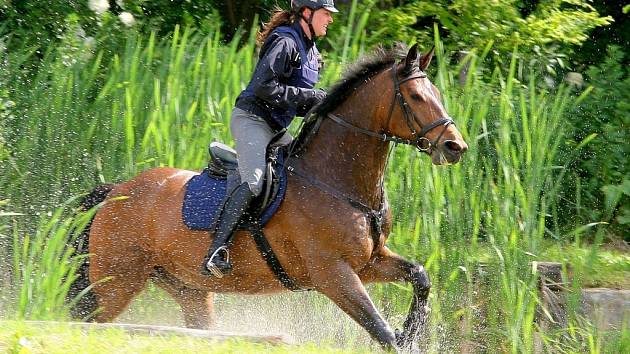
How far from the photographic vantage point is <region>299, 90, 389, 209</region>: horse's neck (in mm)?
6695

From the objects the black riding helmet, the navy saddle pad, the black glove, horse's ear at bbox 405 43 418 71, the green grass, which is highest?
the black riding helmet

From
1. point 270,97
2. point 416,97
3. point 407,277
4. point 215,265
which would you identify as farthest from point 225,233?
point 416,97

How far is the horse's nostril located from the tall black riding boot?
1.32 metres

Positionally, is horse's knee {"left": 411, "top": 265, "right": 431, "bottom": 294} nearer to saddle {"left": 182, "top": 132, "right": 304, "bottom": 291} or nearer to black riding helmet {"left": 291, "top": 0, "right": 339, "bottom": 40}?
saddle {"left": 182, "top": 132, "right": 304, "bottom": 291}

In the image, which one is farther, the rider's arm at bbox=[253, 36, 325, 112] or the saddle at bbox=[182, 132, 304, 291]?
the saddle at bbox=[182, 132, 304, 291]

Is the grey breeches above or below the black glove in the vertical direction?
below

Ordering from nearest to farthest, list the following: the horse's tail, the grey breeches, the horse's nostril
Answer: the horse's nostril < the grey breeches < the horse's tail

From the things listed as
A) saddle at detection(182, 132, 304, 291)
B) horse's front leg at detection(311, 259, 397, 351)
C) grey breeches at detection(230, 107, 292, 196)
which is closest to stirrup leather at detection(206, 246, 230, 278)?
saddle at detection(182, 132, 304, 291)

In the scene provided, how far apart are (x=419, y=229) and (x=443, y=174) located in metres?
0.48

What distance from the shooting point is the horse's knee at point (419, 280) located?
6.84 m

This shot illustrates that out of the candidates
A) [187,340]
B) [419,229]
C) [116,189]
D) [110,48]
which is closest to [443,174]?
[419,229]

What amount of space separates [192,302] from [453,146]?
2560 mm

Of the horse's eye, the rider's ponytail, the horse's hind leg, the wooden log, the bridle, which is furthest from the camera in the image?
the horse's hind leg

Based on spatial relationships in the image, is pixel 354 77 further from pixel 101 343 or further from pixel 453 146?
pixel 101 343
